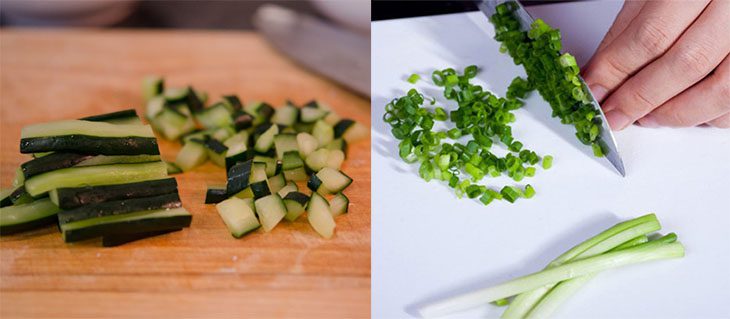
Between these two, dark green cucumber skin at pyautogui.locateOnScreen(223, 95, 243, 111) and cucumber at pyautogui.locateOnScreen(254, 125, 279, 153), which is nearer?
cucumber at pyautogui.locateOnScreen(254, 125, 279, 153)

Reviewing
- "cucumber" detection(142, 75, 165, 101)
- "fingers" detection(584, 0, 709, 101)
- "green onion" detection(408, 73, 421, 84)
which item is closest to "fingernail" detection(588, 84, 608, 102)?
"fingers" detection(584, 0, 709, 101)

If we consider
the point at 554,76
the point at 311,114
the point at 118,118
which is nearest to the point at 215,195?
the point at 118,118

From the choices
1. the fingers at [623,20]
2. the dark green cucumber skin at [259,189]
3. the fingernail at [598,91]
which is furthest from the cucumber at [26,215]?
the fingers at [623,20]

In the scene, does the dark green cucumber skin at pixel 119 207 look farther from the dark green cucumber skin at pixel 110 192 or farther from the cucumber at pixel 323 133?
the cucumber at pixel 323 133

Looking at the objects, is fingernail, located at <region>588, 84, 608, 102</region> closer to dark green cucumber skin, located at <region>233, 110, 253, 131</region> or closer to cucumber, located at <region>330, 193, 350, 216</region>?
cucumber, located at <region>330, 193, 350, 216</region>

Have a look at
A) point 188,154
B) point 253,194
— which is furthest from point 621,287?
point 188,154

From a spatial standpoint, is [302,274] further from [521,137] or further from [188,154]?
[521,137]
